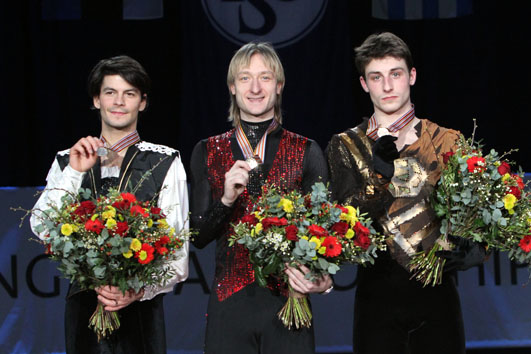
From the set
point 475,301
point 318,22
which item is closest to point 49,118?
point 318,22

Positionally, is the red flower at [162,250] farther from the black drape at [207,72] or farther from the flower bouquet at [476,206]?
the black drape at [207,72]

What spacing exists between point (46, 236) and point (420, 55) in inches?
153

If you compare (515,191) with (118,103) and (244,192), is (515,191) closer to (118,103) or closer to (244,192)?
(244,192)

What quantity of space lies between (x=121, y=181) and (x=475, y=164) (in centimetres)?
149

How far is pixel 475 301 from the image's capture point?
5301mm

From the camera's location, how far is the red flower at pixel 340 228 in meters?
2.70

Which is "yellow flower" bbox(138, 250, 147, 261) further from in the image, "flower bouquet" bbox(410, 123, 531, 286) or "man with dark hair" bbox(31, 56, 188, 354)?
"flower bouquet" bbox(410, 123, 531, 286)

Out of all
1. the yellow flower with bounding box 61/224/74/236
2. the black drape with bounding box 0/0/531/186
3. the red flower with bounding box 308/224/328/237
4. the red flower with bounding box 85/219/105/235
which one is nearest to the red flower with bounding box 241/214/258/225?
the red flower with bounding box 308/224/328/237

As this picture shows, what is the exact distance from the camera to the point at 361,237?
271cm

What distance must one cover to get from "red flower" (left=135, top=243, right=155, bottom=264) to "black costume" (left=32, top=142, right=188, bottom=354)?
299mm

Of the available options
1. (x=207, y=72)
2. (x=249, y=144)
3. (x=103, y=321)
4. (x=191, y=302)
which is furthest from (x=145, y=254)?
(x=207, y=72)

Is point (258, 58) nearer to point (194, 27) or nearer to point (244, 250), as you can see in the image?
point (244, 250)

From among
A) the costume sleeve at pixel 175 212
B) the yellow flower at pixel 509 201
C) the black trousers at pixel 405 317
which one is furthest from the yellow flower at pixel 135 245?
the yellow flower at pixel 509 201

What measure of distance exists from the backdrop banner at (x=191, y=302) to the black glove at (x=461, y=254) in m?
2.37
